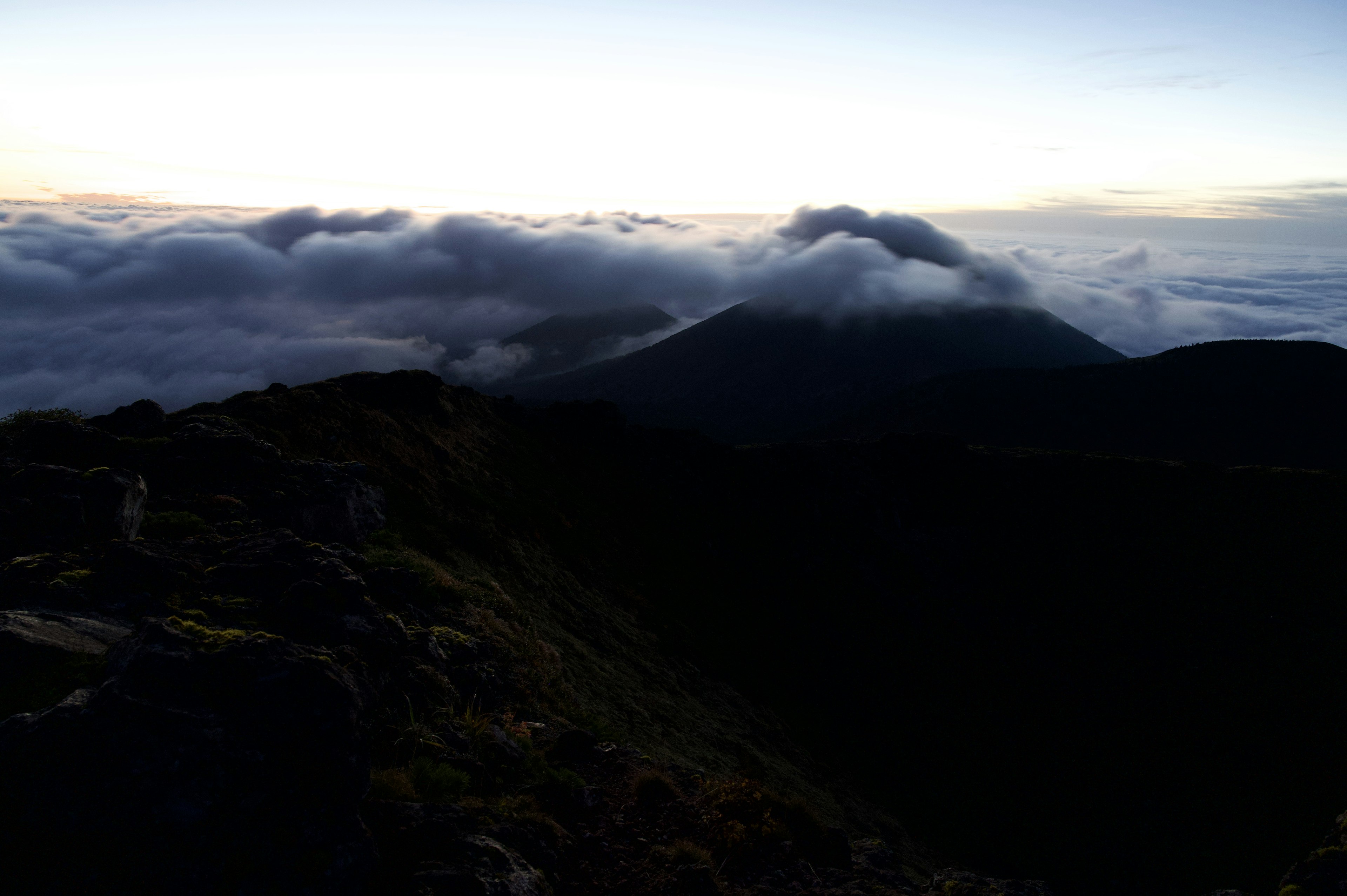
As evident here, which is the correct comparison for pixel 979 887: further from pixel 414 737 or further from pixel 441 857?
pixel 414 737

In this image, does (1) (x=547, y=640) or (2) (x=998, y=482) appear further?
(2) (x=998, y=482)

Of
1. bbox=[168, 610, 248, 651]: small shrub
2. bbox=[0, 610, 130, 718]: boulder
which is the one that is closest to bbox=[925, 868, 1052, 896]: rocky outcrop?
bbox=[168, 610, 248, 651]: small shrub

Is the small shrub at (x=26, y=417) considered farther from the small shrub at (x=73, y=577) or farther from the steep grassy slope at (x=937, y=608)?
the small shrub at (x=73, y=577)

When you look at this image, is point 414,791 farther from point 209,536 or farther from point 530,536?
point 530,536

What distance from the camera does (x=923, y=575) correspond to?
66938 millimetres

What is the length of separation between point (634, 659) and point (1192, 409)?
201 metres

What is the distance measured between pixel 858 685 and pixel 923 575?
2091cm

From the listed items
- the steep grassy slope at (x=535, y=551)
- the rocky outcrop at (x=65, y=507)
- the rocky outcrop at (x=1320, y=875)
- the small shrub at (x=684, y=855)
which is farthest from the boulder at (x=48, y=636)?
the rocky outcrop at (x=1320, y=875)

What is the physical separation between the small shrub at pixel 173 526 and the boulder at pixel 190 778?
7529 mm

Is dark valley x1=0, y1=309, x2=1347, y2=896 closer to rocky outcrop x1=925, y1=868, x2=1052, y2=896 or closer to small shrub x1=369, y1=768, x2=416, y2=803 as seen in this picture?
small shrub x1=369, y1=768, x2=416, y2=803

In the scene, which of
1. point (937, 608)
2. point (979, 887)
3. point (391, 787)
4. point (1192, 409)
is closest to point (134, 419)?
point (391, 787)

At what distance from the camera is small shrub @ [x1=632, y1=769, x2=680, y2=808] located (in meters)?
13.6

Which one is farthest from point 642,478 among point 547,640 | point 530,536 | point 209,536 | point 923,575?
point 209,536

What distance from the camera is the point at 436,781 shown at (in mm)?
10656
